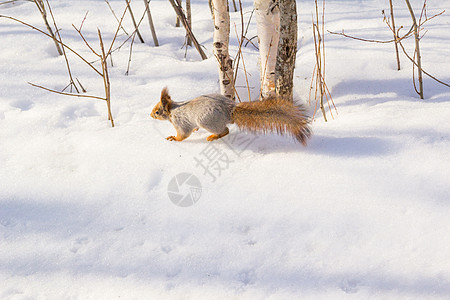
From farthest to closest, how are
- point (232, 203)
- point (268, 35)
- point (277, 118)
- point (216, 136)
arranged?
point (268, 35), point (216, 136), point (277, 118), point (232, 203)

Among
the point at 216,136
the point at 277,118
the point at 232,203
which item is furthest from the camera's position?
the point at 216,136

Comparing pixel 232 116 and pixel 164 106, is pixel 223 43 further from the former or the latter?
pixel 232 116

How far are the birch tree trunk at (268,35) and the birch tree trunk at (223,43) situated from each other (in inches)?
10.7

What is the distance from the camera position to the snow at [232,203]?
1.72m

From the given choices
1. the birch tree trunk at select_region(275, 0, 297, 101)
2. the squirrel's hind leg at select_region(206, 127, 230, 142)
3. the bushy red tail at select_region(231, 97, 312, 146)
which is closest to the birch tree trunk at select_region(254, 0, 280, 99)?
the birch tree trunk at select_region(275, 0, 297, 101)

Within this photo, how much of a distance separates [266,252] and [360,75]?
2394 millimetres

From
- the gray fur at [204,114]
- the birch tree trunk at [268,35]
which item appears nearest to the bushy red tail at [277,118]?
the gray fur at [204,114]

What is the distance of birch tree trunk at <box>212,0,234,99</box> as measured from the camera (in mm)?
3182

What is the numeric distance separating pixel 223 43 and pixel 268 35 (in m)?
0.39

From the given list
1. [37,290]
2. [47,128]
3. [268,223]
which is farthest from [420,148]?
[47,128]

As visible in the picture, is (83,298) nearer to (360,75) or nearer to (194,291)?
(194,291)

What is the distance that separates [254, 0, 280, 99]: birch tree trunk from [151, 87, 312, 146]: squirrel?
2.38 feet

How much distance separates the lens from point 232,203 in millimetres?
2162

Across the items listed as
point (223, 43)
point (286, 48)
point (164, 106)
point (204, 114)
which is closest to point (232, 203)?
point (204, 114)
